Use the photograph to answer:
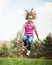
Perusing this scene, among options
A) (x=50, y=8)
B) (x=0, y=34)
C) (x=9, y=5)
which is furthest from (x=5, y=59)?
(x=50, y=8)

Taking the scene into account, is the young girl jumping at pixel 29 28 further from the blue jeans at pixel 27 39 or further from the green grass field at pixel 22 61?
the green grass field at pixel 22 61

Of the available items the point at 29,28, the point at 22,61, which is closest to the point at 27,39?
the point at 29,28

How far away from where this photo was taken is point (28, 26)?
2064mm

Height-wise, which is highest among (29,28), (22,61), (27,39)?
(29,28)

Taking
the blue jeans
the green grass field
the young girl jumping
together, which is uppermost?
the young girl jumping

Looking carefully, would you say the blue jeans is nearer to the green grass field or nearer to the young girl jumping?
the young girl jumping

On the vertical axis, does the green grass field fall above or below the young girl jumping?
below

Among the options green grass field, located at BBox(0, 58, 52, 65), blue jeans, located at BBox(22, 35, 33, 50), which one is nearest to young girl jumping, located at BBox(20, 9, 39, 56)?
blue jeans, located at BBox(22, 35, 33, 50)

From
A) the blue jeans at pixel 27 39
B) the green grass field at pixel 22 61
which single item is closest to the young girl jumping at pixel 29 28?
the blue jeans at pixel 27 39

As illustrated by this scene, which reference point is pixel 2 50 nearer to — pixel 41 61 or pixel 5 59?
pixel 5 59

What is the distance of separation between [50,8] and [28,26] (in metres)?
0.28

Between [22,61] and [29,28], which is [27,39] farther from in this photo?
[22,61]

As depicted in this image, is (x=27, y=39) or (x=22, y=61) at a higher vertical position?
(x=27, y=39)

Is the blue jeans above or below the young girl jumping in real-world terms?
below
